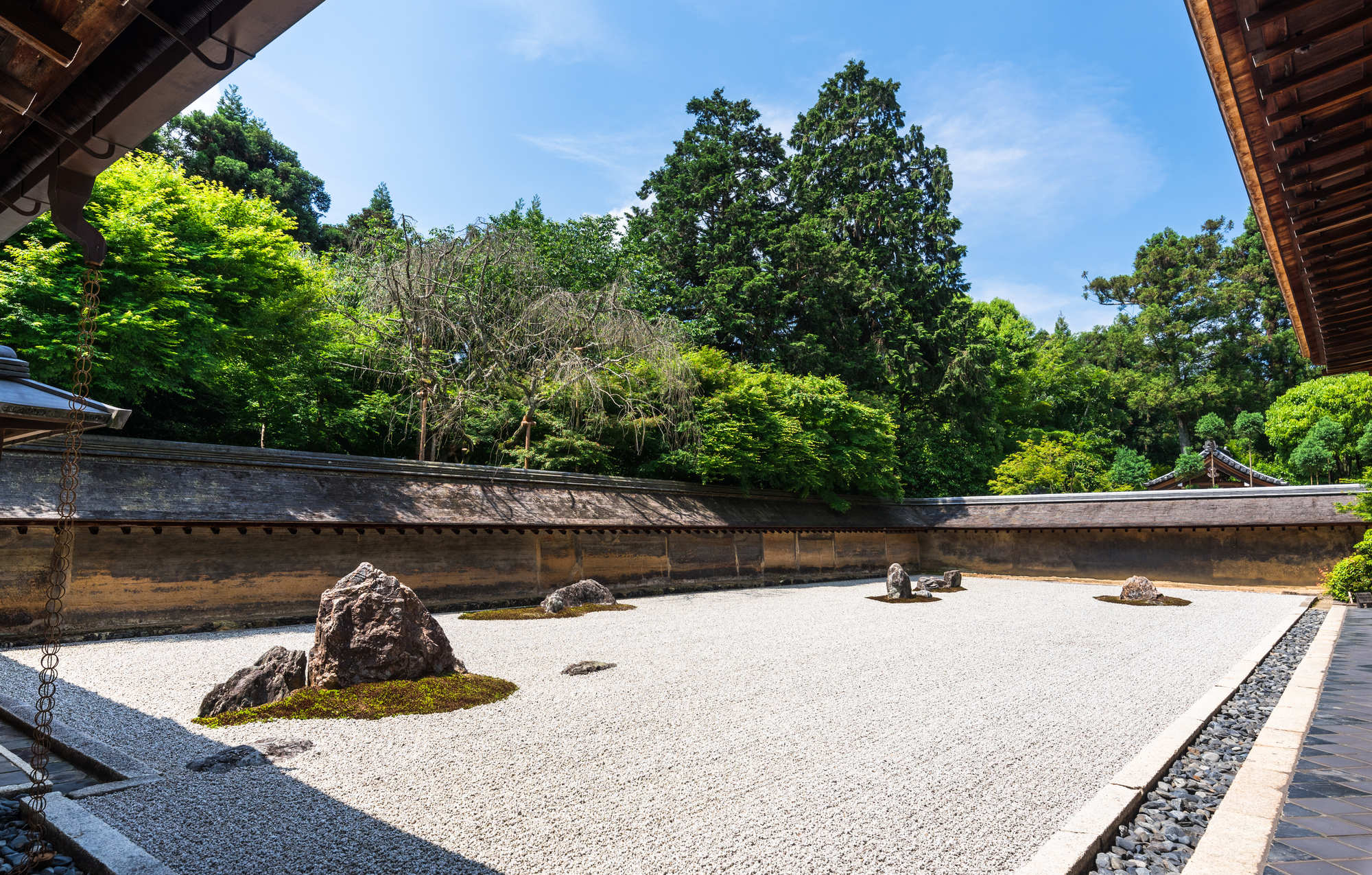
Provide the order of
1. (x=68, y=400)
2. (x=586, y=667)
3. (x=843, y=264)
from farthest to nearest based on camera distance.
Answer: (x=843, y=264)
(x=586, y=667)
(x=68, y=400)

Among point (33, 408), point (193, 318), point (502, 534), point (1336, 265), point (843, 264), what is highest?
point (843, 264)

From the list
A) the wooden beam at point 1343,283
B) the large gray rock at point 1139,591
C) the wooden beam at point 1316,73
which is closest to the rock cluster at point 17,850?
the wooden beam at point 1316,73

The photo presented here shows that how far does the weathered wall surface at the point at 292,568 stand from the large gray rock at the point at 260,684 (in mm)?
4609

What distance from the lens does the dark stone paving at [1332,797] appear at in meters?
3.02

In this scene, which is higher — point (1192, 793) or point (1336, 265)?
point (1336, 265)

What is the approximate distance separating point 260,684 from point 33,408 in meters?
3.70

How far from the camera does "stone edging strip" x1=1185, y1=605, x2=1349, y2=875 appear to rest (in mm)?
3014

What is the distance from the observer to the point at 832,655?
333 inches

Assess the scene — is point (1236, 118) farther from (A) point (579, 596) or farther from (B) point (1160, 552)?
(B) point (1160, 552)

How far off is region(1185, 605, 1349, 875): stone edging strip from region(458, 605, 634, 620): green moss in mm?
9406

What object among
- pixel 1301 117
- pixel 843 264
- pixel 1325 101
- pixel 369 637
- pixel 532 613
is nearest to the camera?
pixel 1325 101

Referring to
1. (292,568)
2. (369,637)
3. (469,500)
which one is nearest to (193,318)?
(292,568)

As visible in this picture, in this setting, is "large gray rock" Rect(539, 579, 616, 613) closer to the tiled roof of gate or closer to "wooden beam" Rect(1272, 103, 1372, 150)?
the tiled roof of gate

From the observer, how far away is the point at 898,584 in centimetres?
1520
